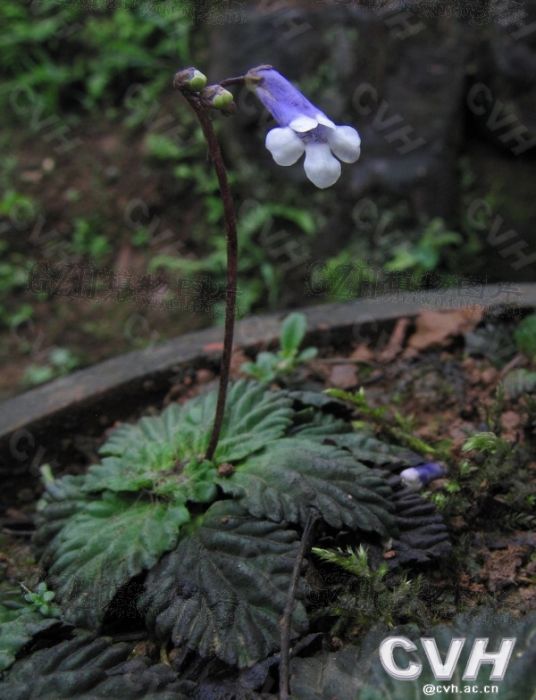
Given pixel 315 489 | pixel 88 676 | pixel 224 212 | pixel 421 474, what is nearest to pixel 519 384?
pixel 421 474

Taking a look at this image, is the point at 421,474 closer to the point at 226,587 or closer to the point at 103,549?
the point at 226,587

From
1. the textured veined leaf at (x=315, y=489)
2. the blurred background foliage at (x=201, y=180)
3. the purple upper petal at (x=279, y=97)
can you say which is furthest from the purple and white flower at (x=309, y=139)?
the blurred background foliage at (x=201, y=180)

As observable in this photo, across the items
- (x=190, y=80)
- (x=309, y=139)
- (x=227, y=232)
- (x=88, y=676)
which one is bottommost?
(x=88, y=676)

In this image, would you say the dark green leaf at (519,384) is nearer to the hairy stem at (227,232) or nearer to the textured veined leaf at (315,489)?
the textured veined leaf at (315,489)

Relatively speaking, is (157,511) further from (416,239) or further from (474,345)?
(416,239)

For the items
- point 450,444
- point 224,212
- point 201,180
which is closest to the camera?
point 224,212

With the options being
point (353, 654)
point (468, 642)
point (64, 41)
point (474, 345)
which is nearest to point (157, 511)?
point (353, 654)
